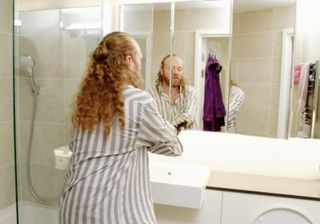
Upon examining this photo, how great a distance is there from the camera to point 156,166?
1754 mm

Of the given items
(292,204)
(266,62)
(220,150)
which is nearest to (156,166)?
(220,150)

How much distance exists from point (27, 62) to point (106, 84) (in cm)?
55

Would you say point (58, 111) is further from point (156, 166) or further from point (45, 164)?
point (156, 166)

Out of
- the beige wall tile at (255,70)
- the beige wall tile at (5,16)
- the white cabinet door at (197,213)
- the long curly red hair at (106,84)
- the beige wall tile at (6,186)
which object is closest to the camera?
the long curly red hair at (106,84)

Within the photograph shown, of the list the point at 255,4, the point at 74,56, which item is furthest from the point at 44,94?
the point at 255,4

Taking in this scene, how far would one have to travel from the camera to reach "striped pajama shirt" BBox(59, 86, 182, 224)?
104 cm

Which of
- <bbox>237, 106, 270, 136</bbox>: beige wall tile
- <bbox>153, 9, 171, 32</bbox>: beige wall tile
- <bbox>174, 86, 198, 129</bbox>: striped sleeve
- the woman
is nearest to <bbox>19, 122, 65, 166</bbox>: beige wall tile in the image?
the woman

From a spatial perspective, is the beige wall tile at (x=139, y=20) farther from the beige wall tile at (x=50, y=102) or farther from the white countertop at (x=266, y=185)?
the white countertop at (x=266, y=185)

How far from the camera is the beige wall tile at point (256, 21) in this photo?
1.61 meters

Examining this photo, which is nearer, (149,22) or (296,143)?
(296,143)

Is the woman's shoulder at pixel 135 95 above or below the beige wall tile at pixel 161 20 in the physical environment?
below

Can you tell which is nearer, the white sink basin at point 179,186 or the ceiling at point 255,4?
the white sink basin at point 179,186

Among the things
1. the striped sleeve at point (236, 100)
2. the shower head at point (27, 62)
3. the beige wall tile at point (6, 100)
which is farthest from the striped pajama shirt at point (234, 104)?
the beige wall tile at point (6, 100)

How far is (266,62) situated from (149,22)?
697mm
